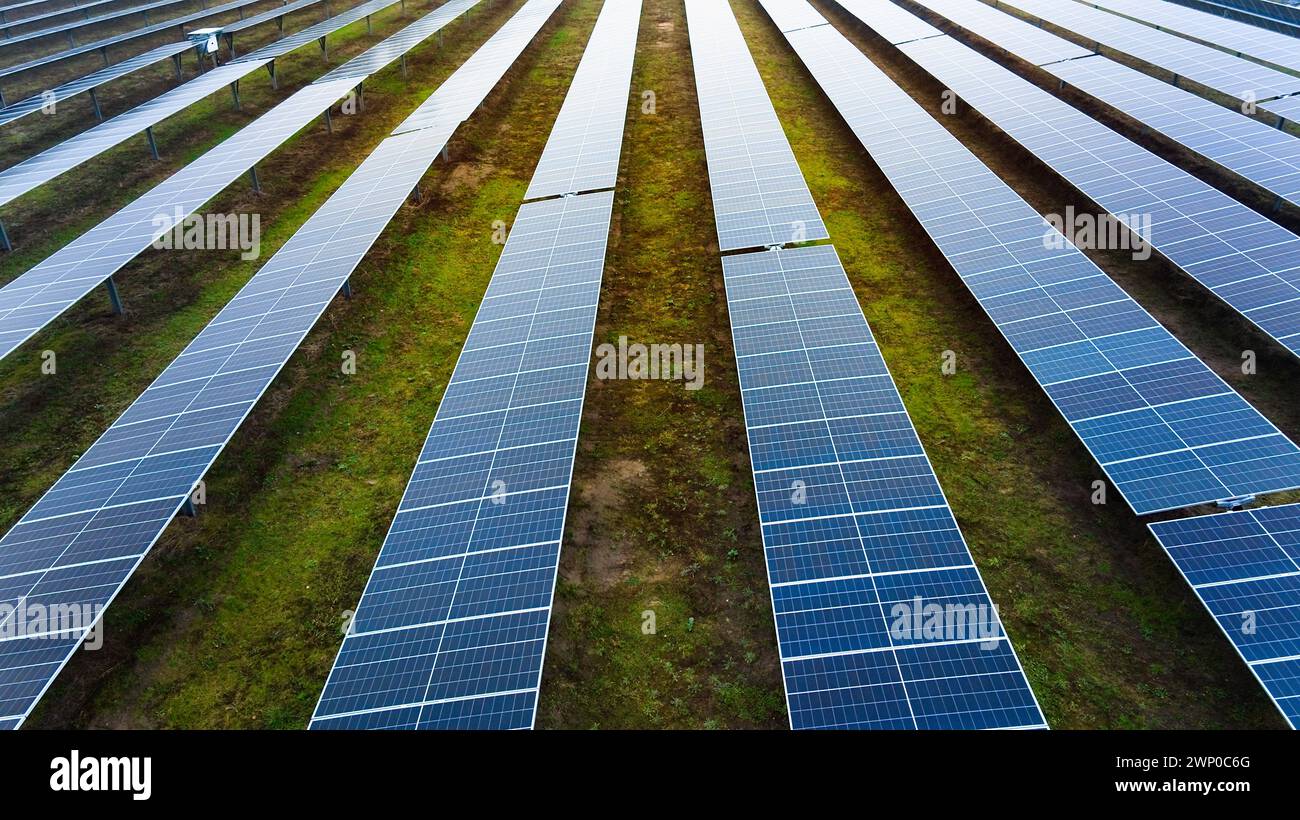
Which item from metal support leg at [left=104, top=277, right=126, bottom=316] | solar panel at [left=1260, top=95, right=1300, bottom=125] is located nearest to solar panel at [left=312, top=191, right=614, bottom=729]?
metal support leg at [left=104, top=277, right=126, bottom=316]

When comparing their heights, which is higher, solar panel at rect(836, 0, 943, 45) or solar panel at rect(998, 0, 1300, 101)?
solar panel at rect(836, 0, 943, 45)

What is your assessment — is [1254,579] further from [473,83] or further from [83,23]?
[83,23]

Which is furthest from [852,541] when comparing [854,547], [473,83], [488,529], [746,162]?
[473,83]

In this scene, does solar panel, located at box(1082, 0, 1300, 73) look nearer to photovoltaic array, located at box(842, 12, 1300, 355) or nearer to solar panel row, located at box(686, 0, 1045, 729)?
photovoltaic array, located at box(842, 12, 1300, 355)

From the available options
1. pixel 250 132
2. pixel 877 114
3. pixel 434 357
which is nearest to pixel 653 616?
pixel 434 357

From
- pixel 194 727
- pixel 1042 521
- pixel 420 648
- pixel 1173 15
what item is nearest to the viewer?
pixel 420 648
